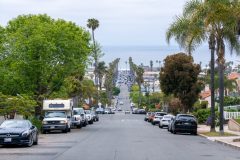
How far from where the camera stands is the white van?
146ft

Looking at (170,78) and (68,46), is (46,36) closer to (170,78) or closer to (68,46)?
(68,46)

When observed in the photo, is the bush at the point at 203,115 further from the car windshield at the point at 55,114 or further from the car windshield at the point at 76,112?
the car windshield at the point at 55,114

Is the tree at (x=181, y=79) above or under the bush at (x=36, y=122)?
above

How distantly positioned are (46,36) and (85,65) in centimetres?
659

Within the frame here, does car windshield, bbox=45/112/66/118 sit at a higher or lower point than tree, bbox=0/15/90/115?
lower

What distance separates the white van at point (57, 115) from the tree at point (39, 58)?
117 inches

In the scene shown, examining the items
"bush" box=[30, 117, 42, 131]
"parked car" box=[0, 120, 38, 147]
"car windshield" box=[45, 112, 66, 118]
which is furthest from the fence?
"parked car" box=[0, 120, 38, 147]

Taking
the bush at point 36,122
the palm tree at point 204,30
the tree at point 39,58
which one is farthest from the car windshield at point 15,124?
the tree at point 39,58

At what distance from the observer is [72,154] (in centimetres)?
2353

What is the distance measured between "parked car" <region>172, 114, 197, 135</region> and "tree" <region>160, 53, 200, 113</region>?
63.9ft

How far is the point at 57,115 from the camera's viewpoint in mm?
45938

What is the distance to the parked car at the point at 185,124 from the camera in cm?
4466

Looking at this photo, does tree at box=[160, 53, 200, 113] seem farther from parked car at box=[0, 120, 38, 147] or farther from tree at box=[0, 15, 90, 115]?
parked car at box=[0, 120, 38, 147]

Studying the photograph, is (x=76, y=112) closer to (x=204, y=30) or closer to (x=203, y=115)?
(x=203, y=115)
